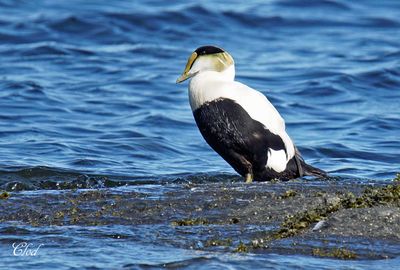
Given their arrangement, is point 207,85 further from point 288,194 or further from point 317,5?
point 317,5

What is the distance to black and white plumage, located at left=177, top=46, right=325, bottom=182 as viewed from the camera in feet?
28.7

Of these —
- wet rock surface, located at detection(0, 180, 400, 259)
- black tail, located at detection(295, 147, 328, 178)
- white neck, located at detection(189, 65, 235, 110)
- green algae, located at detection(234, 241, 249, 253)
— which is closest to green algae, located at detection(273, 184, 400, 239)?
wet rock surface, located at detection(0, 180, 400, 259)

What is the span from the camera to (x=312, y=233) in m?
6.52

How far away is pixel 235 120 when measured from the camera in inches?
344

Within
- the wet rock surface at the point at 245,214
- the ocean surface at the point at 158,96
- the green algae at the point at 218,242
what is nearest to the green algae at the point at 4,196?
the wet rock surface at the point at 245,214

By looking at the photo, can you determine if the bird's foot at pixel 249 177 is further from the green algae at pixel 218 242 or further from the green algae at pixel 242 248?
the green algae at pixel 242 248

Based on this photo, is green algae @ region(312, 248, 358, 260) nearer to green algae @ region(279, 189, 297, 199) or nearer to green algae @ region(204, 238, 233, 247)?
green algae @ region(204, 238, 233, 247)

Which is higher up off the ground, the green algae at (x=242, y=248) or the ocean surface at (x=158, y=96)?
the ocean surface at (x=158, y=96)

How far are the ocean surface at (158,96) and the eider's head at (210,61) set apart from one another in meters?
1.29

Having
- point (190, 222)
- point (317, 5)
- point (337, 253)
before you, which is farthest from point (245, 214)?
point (317, 5)

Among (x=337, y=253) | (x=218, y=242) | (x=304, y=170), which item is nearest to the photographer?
(x=337, y=253)

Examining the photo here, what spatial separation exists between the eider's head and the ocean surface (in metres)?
1.29

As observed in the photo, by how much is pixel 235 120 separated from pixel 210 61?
2.02 feet

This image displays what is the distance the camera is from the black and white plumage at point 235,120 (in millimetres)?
8734
